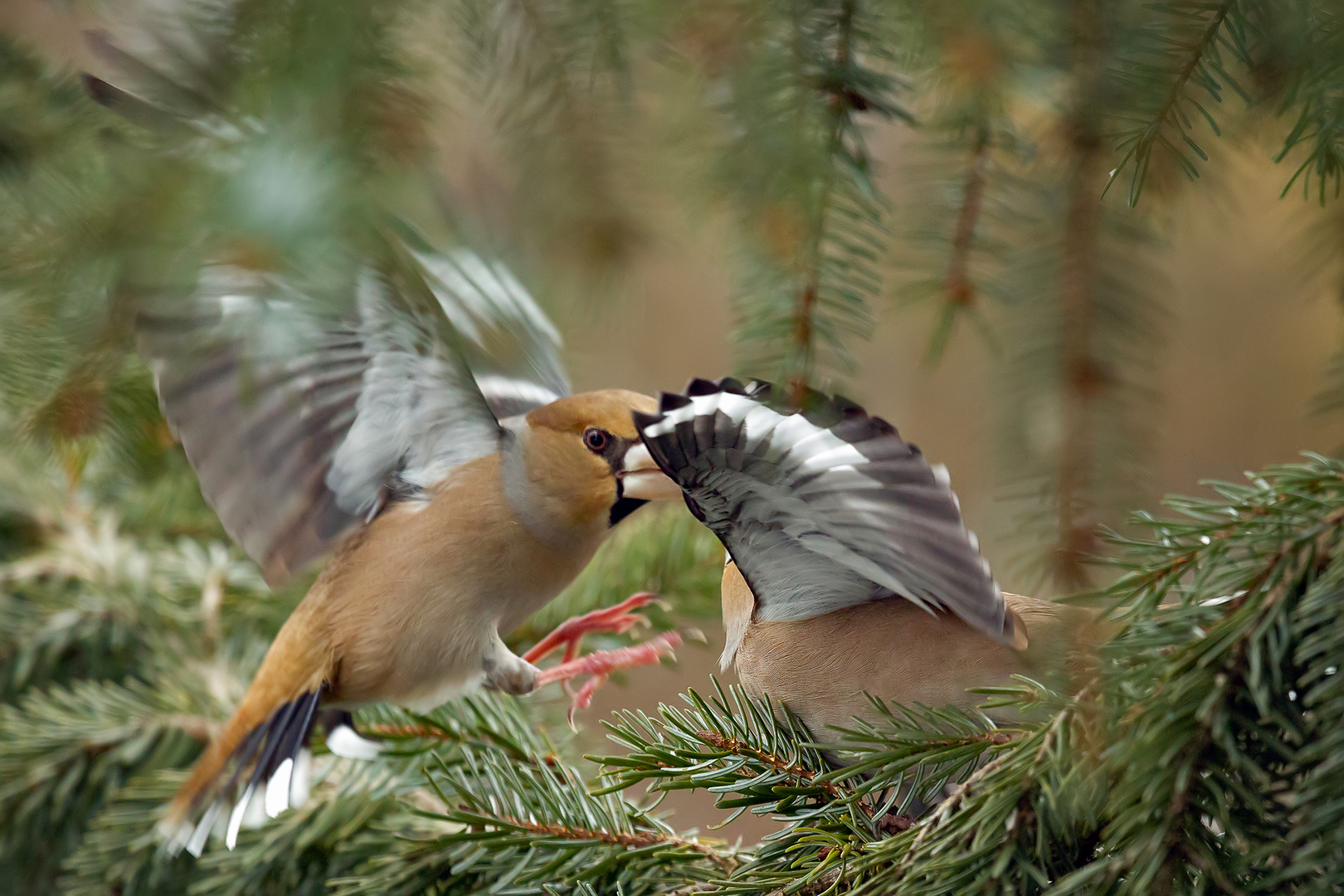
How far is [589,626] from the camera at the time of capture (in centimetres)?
131

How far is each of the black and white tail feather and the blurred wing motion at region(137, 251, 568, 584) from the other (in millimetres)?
165

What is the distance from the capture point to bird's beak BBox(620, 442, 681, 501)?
113 centimetres

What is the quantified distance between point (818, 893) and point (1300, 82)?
1.79ft

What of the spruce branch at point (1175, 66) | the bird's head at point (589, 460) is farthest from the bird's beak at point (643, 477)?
the spruce branch at point (1175, 66)

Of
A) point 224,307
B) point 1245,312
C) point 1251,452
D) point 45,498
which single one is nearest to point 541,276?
point 224,307

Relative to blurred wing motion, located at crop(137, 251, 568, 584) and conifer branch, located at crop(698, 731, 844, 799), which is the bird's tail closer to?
blurred wing motion, located at crop(137, 251, 568, 584)

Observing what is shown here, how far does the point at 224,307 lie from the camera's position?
28.2 inches

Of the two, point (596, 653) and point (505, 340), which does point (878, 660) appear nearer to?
point (596, 653)

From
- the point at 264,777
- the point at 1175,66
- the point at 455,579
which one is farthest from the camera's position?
the point at 455,579

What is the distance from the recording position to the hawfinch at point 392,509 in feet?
3.74

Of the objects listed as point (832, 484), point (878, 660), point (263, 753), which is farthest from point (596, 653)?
point (832, 484)

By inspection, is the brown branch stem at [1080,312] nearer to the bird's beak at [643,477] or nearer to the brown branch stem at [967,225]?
the brown branch stem at [967,225]

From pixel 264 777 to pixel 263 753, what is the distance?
2.3 inches

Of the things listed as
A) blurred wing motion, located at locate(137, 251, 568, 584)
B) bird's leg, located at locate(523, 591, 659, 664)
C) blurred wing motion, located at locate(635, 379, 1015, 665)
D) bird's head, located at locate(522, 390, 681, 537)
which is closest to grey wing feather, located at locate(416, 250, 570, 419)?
blurred wing motion, located at locate(137, 251, 568, 584)
